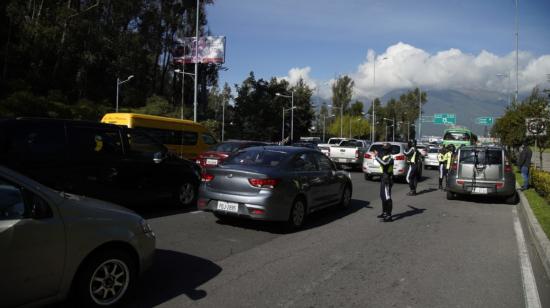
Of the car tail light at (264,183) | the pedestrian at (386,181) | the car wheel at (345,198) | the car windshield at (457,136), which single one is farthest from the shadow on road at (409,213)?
the car windshield at (457,136)

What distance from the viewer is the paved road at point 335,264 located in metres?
4.71

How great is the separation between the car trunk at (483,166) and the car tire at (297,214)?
6.42 m

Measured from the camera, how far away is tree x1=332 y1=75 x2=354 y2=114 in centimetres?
9825

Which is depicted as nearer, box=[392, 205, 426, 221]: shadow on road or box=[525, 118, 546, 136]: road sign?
box=[392, 205, 426, 221]: shadow on road

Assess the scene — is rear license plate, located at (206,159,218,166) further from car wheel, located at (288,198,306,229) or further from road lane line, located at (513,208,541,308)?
road lane line, located at (513,208,541,308)

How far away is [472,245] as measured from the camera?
734 cm

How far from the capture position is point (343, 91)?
99.4 metres

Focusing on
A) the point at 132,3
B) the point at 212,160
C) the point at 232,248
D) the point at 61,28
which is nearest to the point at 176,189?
the point at 232,248

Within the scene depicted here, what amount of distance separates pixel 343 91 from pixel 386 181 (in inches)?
3627

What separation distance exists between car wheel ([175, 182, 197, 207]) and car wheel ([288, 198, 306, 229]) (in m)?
2.90

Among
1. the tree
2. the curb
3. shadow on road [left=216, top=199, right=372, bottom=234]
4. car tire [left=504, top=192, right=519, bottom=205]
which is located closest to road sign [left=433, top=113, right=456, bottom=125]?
the tree

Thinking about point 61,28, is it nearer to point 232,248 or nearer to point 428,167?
point 428,167

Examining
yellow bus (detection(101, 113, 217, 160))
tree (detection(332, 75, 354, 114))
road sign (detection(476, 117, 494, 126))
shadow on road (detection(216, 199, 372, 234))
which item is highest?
tree (detection(332, 75, 354, 114))

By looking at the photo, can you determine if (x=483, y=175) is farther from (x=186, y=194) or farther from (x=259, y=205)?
(x=186, y=194)
